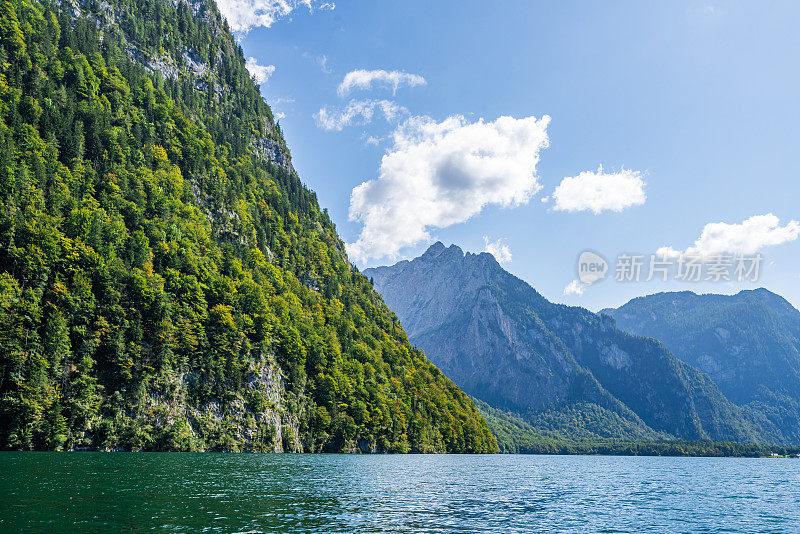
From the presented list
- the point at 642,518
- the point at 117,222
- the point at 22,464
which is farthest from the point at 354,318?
the point at 642,518

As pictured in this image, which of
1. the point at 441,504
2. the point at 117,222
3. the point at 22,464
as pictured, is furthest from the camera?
the point at 117,222

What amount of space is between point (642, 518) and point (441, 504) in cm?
1499

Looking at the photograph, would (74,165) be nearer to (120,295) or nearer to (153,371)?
(120,295)

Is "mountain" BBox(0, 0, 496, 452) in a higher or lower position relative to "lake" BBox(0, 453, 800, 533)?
higher

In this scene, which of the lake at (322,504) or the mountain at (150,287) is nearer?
the lake at (322,504)

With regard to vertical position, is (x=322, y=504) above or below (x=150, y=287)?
below

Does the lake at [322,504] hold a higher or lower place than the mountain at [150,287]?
lower

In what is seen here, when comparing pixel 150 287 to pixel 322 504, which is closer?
pixel 322 504

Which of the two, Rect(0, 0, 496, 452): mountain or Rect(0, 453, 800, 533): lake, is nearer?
Rect(0, 453, 800, 533): lake

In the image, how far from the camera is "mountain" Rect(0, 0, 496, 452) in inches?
3041

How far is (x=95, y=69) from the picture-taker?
135 metres

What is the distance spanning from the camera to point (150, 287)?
9500 cm

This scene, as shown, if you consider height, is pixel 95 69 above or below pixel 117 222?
above

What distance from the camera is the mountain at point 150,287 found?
77.2 m
